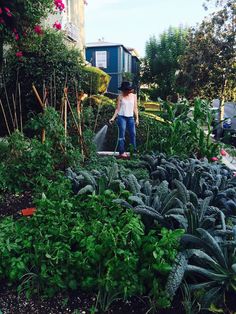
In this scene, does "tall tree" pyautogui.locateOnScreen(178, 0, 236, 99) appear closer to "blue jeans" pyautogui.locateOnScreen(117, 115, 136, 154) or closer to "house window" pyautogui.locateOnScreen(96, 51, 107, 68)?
"blue jeans" pyautogui.locateOnScreen(117, 115, 136, 154)

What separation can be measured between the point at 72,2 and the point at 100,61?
12.8 m

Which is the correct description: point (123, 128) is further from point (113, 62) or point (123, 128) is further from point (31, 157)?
point (113, 62)

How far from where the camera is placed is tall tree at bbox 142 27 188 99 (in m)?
28.9

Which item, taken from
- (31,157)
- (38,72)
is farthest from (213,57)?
(31,157)

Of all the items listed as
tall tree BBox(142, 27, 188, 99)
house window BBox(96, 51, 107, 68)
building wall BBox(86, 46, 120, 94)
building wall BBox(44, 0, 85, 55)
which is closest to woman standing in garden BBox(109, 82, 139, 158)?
building wall BBox(44, 0, 85, 55)

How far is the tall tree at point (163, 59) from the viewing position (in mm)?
28859

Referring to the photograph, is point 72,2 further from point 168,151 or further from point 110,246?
point 110,246

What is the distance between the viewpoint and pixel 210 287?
8.45 feet

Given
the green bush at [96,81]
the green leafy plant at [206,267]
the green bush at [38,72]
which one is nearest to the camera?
the green leafy plant at [206,267]

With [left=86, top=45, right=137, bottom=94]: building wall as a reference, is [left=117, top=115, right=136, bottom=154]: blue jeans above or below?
below

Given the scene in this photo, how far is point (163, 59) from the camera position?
28938mm

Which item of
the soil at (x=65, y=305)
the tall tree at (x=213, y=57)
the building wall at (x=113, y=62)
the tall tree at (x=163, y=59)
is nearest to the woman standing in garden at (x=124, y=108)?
the soil at (x=65, y=305)

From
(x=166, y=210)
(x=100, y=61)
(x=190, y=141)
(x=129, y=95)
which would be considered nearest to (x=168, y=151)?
(x=190, y=141)

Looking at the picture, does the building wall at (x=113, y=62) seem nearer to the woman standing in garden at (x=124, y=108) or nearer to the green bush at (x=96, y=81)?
the green bush at (x=96, y=81)
